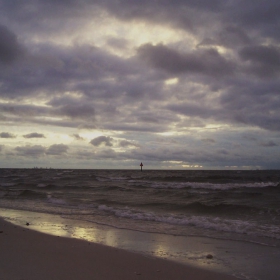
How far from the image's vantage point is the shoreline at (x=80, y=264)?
17.3 feet

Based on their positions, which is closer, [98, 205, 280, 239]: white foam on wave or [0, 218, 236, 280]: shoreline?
[0, 218, 236, 280]: shoreline

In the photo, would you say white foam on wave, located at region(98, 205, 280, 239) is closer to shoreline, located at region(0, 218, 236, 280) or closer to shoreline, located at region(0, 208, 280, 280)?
shoreline, located at region(0, 208, 280, 280)

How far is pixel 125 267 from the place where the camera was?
5852mm

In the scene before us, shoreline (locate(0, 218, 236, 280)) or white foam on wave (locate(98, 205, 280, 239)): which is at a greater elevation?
shoreline (locate(0, 218, 236, 280))

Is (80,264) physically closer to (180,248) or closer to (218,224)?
(180,248)

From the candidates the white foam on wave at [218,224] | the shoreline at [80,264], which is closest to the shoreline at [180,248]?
the shoreline at [80,264]

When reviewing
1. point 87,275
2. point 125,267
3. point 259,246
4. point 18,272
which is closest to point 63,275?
point 87,275

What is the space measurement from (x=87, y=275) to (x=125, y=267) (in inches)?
34.3

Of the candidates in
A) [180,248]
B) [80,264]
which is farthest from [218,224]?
[80,264]

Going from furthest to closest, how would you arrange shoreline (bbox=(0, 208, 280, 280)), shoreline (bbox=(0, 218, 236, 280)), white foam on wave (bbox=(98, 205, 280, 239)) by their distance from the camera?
1. white foam on wave (bbox=(98, 205, 280, 239))
2. shoreline (bbox=(0, 208, 280, 280))
3. shoreline (bbox=(0, 218, 236, 280))

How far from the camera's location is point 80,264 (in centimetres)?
595

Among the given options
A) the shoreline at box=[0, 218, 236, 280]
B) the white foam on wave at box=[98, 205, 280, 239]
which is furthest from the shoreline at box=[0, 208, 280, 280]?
the white foam on wave at box=[98, 205, 280, 239]

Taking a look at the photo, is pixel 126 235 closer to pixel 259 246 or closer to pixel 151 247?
pixel 151 247

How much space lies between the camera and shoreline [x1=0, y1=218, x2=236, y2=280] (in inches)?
208
